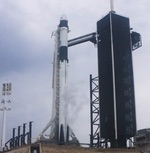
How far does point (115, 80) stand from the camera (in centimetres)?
6481

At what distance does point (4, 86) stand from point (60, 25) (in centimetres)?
2238

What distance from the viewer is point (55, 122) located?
68000 millimetres

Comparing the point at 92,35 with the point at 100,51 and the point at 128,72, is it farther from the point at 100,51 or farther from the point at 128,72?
the point at 128,72

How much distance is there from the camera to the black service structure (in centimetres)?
6256

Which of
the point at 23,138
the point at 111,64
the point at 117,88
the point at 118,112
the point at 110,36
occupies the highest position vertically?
the point at 110,36

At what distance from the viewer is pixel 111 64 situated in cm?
6606

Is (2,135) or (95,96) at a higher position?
(95,96)

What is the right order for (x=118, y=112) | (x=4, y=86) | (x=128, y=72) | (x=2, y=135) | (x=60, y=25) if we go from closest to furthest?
(x=118, y=112)
(x=128, y=72)
(x=60, y=25)
(x=2, y=135)
(x=4, y=86)

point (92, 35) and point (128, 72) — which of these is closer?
point (128, 72)

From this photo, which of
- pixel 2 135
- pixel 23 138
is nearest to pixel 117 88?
pixel 23 138

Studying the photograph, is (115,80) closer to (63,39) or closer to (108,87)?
(108,87)

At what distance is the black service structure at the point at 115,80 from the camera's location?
205 ft

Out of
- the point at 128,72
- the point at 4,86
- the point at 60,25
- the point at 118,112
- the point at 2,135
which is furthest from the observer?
the point at 4,86

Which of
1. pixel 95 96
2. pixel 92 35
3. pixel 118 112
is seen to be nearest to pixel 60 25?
pixel 92 35
